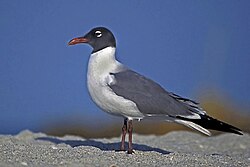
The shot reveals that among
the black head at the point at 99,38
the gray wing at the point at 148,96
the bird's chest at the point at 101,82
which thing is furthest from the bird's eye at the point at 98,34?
the gray wing at the point at 148,96

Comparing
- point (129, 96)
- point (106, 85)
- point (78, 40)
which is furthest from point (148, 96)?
point (78, 40)

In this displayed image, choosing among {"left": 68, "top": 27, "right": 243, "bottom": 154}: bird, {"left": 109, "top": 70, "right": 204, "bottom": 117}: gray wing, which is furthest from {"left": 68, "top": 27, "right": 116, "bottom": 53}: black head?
{"left": 109, "top": 70, "right": 204, "bottom": 117}: gray wing

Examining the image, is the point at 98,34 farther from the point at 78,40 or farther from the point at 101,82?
the point at 101,82

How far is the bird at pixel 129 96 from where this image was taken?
6.65 m

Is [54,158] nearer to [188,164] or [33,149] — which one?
[33,149]

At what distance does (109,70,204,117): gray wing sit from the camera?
21.8 ft

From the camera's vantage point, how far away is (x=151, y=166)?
5.78 m

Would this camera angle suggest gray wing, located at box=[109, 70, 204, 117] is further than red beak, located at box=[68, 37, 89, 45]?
No

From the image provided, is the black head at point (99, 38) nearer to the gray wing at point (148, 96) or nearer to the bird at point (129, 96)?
the bird at point (129, 96)

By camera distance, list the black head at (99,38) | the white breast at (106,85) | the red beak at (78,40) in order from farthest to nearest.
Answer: the red beak at (78,40)
the black head at (99,38)
the white breast at (106,85)

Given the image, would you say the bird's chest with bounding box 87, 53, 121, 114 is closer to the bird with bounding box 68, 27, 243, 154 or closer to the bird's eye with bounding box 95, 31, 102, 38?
the bird with bounding box 68, 27, 243, 154

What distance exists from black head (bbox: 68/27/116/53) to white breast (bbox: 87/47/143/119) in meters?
0.07

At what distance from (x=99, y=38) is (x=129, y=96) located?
2.93 feet

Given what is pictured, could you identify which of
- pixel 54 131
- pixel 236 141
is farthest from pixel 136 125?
pixel 236 141
